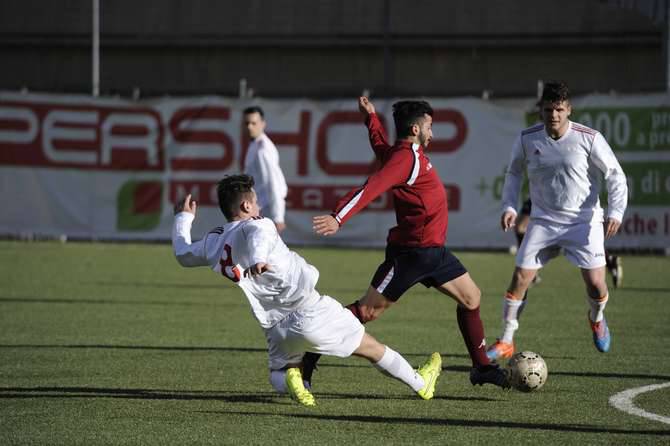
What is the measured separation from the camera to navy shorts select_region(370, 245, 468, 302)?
807 cm

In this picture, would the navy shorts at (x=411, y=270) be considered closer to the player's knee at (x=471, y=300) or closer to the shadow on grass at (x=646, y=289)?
the player's knee at (x=471, y=300)

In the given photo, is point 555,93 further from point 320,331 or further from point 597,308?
point 320,331

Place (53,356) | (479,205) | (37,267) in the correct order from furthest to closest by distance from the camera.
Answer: (479,205), (37,267), (53,356)

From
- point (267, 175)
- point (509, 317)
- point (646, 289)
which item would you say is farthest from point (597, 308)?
point (646, 289)

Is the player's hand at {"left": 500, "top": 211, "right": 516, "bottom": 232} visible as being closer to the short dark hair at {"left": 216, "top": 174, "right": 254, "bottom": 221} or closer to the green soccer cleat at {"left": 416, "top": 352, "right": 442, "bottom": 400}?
the green soccer cleat at {"left": 416, "top": 352, "right": 442, "bottom": 400}

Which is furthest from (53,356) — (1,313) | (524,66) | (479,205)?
(524,66)

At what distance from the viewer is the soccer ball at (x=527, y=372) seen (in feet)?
26.5

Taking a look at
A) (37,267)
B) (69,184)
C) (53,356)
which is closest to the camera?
(53,356)

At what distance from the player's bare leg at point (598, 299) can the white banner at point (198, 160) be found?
1177 centimetres

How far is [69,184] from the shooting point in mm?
23000

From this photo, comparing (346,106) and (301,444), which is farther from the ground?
(346,106)

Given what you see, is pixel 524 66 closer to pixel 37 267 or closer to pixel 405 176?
pixel 37 267

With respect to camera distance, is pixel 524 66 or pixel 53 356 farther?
pixel 524 66

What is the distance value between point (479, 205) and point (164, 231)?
571cm
